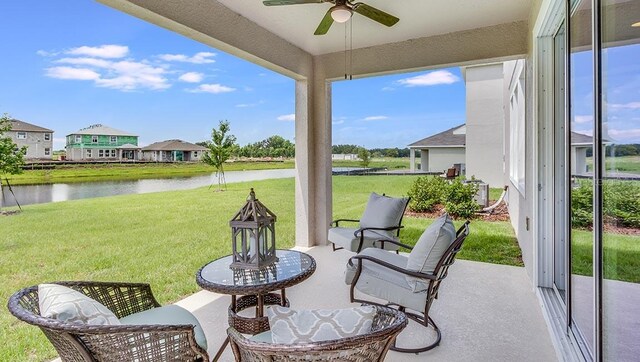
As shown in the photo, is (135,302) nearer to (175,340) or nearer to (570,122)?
(175,340)

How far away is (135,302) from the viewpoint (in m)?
2.20

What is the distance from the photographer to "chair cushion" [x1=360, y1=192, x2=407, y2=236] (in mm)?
4551

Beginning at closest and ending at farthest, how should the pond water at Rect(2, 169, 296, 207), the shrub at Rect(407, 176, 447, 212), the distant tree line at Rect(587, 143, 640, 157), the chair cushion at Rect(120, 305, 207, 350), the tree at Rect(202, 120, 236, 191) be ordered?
the distant tree line at Rect(587, 143, 640, 157)
the chair cushion at Rect(120, 305, 207, 350)
the pond water at Rect(2, 169, 296, 207)
the tree at Rect(202, 120, 236, 191)
the shrub at Rect(407, 176, 447, 212)

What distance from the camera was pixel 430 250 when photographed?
A: 102 inches

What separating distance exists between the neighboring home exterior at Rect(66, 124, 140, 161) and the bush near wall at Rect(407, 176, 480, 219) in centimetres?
522

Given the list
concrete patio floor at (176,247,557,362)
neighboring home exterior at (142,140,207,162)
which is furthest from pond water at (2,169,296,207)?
concrete patio floor at (176,247,557,362)

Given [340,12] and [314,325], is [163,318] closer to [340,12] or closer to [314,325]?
[314,325]

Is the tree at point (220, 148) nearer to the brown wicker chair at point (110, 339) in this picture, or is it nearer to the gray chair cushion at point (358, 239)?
the gray chair cushion at point (358, 239)

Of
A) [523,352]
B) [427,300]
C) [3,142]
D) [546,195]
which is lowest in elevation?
[523,352]

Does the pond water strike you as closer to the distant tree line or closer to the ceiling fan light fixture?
the ceiling fan light fixture

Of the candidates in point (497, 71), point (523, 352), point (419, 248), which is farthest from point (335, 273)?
point (497, 71)

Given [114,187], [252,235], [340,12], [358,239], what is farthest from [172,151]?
[340,12]

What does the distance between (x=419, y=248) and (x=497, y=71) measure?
762 cm

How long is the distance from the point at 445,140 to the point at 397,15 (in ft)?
13.0
